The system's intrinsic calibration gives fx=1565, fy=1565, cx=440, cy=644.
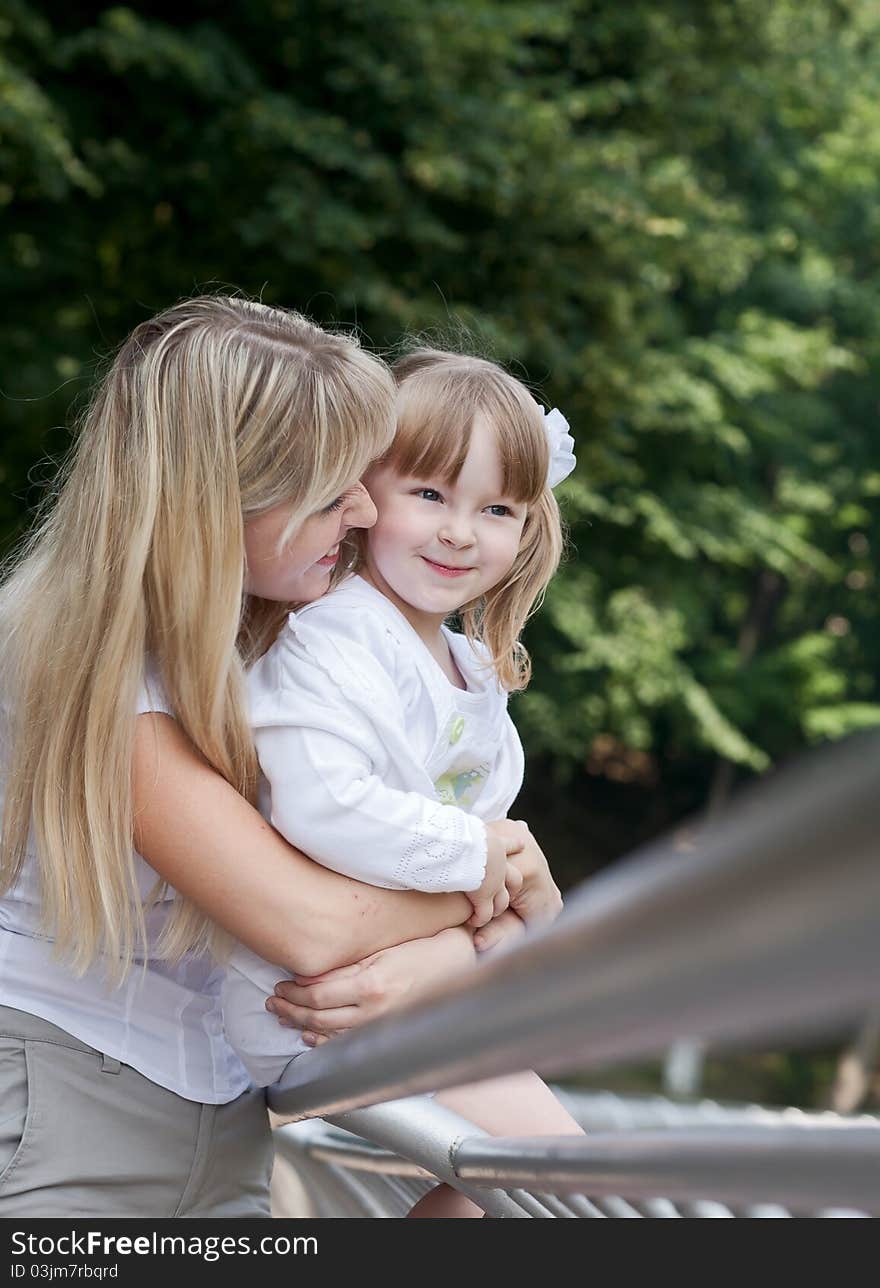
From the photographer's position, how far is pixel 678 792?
2202cm

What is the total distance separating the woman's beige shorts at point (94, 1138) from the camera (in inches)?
58.6

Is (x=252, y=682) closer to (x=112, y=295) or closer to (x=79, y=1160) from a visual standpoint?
(x=79, y=1160)

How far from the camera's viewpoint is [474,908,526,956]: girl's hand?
179cm

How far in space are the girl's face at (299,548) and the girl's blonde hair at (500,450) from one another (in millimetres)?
200

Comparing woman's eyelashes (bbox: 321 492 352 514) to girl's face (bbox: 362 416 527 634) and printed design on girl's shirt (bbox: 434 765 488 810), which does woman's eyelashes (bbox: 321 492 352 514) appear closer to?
girl's face (bbox: 362 416 527 634)

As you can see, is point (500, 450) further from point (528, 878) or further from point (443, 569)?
point (528, 878)

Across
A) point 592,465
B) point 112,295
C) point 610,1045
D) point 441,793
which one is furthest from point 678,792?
point 610,1045

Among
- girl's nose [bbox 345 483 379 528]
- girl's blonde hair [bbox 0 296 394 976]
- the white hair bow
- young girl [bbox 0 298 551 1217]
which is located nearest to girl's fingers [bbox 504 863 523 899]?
young girl [bbox 0 298 551 1217]

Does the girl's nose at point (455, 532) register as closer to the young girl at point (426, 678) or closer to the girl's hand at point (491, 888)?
the young girl at point (426, 678)

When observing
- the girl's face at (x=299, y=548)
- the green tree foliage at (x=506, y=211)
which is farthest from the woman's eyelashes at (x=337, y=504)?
the green tree foliage at (x=506, y=211)

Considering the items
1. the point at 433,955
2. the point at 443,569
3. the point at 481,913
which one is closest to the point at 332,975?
the point at 433,955

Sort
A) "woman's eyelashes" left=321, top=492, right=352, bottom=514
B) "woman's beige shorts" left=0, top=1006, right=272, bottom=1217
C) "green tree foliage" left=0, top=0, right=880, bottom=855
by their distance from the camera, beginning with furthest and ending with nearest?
"green tree foliage" left=0, top=0, right=880, bottom=855 → "woman's eyelashes" left=321, top=492, right=352, bottom=514 → "woman's beige shorts" left=0, top=1006, right=272, bottom=1217

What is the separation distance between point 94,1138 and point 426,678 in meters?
0.64
